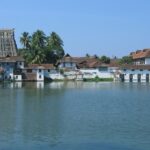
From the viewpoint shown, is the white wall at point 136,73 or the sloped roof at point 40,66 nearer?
the sloped roof at point 40,66

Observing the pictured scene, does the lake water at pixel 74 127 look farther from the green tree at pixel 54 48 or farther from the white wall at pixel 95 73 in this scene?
the green tree at pixel 54 48

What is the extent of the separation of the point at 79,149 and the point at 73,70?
71.1 meters

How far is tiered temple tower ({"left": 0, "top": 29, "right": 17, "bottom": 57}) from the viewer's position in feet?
308

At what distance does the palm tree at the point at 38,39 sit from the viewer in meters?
90.6

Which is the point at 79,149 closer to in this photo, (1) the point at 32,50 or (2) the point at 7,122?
(2) the point at 7,122

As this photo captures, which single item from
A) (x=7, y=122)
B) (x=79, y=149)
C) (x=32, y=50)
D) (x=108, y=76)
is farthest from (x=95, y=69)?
(x=79, y=149)

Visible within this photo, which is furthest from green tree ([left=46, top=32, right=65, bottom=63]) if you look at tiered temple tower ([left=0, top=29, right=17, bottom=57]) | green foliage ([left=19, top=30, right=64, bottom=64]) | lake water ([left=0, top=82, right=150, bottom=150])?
lake water ([left=0, top=82, right=150, bottom=150])

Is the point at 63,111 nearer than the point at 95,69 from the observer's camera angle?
Yes

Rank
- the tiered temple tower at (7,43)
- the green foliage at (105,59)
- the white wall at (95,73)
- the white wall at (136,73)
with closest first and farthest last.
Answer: the white wall at (136,73)
the white wall at (95,73)
the tiered temple tower at (7,43)
the green foliage at (105,59)

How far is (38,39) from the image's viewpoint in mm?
91062

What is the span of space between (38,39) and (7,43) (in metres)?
8.07

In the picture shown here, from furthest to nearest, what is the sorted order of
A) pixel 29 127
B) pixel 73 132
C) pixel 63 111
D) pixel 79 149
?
pixel 63 111 → pixel 29 127 → pixel 73 132 → pixel 79 149

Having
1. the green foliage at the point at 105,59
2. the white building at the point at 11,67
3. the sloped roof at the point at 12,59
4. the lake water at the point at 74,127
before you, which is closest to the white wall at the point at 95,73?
the sloped roof at the point at 12,59

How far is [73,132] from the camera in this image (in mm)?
23359
